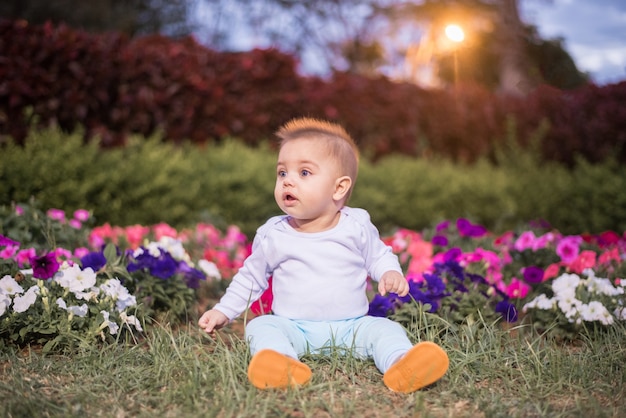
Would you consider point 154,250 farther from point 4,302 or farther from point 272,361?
point 272,361

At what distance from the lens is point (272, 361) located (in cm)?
214

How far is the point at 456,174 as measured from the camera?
7.23 meters

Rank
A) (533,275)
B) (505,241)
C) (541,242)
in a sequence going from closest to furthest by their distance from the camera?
(533,275), (541,242), (505,241)

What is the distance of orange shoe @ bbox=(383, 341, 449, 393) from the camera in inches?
84.7

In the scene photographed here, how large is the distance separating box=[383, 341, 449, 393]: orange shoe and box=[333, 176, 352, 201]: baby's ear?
712mm

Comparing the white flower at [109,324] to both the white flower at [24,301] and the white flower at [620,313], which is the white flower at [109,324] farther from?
the white flower at [620,313]

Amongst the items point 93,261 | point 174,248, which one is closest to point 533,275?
point 174,248

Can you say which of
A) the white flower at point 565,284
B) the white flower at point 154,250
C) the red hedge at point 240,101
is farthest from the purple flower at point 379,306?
the red hedge at point 240,101

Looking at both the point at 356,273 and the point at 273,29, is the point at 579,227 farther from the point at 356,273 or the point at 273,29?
the point at 273,29

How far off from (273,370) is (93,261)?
124cm

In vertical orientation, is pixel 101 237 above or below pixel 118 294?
below

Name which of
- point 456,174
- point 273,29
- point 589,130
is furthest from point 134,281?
point 273,29

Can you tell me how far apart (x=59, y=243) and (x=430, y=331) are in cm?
230

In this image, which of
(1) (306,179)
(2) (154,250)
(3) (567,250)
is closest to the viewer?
(1) (306,179)
